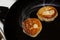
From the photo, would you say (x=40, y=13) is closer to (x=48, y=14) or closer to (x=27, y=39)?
(x=48, y=14)

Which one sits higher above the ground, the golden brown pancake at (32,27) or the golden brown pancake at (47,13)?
the golden brown pancake at (47,13)

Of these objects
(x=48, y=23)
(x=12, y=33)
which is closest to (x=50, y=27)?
(x=48, y=23)

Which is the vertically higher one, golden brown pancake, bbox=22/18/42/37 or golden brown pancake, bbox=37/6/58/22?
golden brown pancake, bbox=37/6/58/22
